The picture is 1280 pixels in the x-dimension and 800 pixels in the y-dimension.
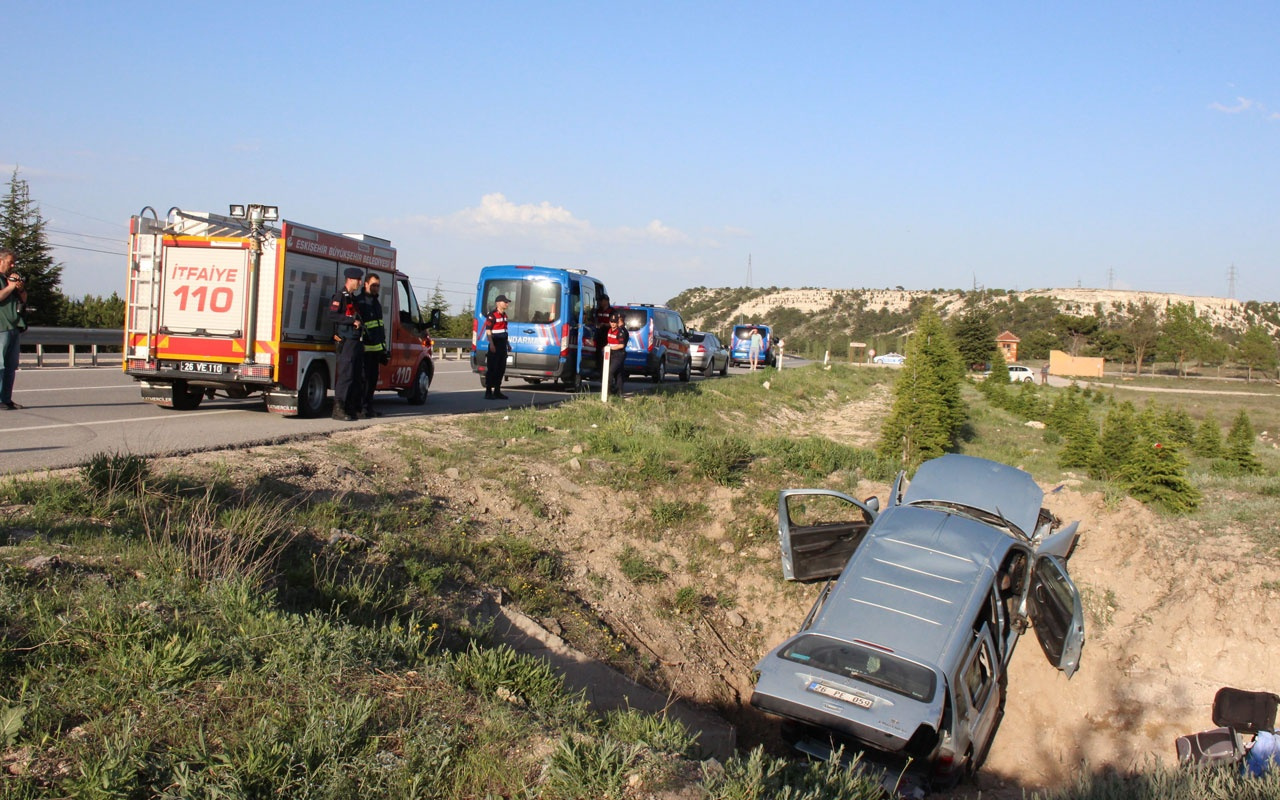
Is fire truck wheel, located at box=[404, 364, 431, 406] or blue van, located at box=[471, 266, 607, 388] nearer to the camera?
fire truck wheel, located at box=[404, 364, 431, 406]

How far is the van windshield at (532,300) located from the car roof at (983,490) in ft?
35.0

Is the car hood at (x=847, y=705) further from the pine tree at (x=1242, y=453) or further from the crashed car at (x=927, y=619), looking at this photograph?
the pine tree at (x=1242, y=453)

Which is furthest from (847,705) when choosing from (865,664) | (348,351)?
(348,351)

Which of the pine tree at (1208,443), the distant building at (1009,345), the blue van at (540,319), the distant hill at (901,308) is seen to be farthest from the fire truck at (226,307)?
the distant hill at (901,308)

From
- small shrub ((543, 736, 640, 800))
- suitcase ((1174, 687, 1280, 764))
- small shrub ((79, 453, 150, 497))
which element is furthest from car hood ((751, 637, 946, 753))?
small shrub ((79, 453, 150, 497))

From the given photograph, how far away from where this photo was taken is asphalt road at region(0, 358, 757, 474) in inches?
348

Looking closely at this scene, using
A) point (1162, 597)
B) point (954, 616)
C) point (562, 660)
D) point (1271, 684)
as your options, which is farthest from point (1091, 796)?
point (1162, 597)

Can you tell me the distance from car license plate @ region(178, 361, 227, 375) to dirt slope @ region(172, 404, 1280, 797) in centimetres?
242

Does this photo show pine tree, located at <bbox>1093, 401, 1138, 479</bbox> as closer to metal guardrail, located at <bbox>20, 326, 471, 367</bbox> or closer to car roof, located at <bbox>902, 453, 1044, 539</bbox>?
car roof, located at <bbox>902, 453, 1044, 539</bbox>

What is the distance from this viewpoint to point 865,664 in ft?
21.5

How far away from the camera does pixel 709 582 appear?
395 inches

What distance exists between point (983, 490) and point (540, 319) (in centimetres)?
1143

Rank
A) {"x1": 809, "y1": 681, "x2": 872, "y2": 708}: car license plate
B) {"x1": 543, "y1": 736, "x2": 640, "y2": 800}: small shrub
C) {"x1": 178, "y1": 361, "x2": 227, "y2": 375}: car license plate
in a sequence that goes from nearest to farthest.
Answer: {"x1": 543, "y1": 736, "x2": 640, "y2": 800}: small shrub, {"x1": 809, "y1": 681, "x2": 872, "y2": 708}: car license plate, {"x1": 178, "y1": 361, "x2": 227, "y2": 375}: car license plate

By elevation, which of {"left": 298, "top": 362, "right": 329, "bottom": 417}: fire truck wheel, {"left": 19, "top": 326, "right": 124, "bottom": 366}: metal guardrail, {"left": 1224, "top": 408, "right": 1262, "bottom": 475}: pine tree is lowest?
{"left": 1224, "top": 408, "right": 1262, "bottom": 475}: pine tree
